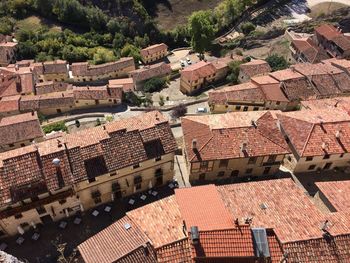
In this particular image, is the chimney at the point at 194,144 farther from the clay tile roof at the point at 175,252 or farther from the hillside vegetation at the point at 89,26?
the hillside vegetation at the point at 89,26

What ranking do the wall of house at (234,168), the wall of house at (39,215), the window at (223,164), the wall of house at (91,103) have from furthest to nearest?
the wall of house at (91,103) < the wall of house at (234,168) < the window at (223,164) < the wall of house at (39,215)

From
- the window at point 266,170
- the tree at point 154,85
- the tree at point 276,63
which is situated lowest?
the tree at point 154,85

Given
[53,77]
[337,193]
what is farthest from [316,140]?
[53,77]

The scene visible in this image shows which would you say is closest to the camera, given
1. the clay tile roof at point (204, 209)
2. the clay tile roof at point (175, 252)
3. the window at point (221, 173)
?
the clay tile roof at point (175, 252)

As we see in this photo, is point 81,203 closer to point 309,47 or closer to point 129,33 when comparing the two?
point 309,47

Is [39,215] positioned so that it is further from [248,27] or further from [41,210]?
[248,27]

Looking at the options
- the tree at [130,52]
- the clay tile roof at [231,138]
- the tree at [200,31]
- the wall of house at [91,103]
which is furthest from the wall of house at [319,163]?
the tree at [130,52]

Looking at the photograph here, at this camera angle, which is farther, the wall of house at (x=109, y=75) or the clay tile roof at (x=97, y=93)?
the wall of house at (x=109, y=75)

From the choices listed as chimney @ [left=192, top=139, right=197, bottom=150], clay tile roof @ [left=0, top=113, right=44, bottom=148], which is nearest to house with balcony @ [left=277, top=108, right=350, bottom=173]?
chimney @ [left=192, top=139, right=197, bottom=150]
